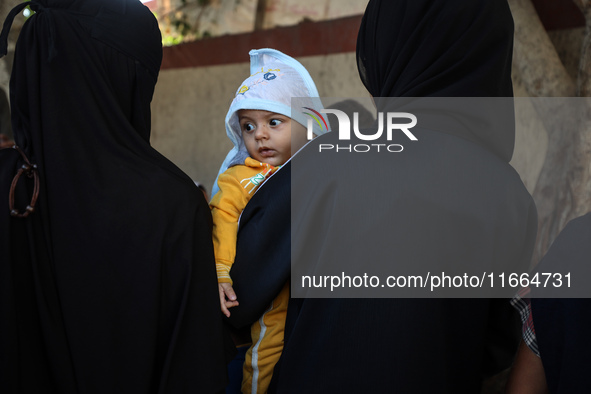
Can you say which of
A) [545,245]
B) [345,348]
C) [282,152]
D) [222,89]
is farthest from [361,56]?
[222,89]

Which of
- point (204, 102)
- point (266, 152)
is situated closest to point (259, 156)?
point (266, 152)

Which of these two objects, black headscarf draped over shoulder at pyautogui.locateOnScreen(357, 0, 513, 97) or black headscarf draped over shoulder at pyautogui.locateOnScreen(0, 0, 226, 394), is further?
black headscarf draped over shoulder at pyautogui.locateOnScreen(357, 0, 513, 97)

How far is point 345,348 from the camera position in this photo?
141 cm

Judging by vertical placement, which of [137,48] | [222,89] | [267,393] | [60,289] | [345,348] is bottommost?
[267,393]

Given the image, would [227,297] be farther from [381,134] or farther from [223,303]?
[381,134]

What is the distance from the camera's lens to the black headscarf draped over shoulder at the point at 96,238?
1335 millimetres

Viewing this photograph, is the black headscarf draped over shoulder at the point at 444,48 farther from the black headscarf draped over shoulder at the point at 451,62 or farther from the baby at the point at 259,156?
the baby at the point at 259,156

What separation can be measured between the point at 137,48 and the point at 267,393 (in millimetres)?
1026

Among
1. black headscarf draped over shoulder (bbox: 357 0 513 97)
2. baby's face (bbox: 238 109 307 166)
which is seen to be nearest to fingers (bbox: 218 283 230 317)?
baby's face (bbox: 238 109 307 166)

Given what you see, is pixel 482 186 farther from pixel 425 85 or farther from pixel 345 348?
pixel 345 348

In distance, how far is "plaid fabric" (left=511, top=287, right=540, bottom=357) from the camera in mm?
1426

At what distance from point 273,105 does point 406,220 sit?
71 cm

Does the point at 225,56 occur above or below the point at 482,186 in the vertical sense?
above

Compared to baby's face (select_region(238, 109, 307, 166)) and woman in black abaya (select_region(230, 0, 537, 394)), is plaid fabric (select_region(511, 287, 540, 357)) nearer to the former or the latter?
woman in black abaya (select_region(230, 0, 537, 394))
